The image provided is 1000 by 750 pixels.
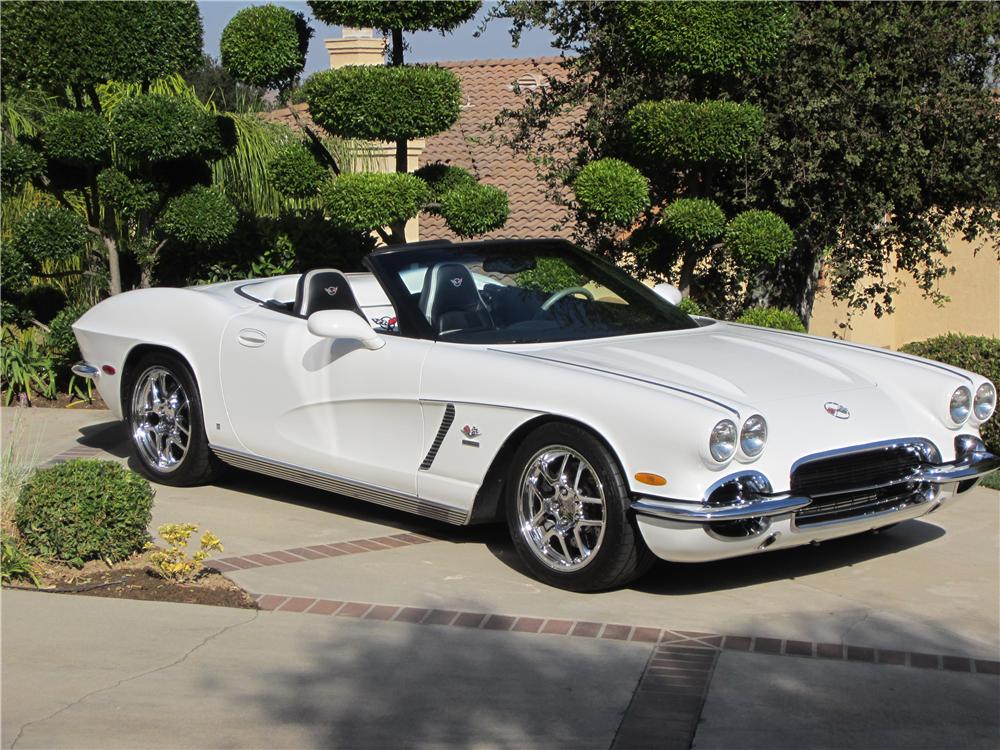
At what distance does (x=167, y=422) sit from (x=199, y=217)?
3.43 metres

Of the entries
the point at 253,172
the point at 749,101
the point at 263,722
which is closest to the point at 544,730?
the point at 263,722

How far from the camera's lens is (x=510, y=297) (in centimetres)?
673

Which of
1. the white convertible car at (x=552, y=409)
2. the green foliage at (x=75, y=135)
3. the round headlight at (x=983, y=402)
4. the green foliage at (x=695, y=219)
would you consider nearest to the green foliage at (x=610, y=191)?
the green foliage at (x=695, y=219)

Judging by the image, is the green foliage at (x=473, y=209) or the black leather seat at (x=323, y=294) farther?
the green foliage at (x=473, y=209)

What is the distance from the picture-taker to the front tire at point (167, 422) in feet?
24.9

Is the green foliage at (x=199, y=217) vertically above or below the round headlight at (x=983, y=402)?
above

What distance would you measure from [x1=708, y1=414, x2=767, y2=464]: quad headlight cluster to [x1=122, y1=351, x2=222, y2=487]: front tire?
342cm

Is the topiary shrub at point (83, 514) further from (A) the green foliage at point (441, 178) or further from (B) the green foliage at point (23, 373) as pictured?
(A) the green foliage at point (441, 178)

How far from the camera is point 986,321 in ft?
59.2

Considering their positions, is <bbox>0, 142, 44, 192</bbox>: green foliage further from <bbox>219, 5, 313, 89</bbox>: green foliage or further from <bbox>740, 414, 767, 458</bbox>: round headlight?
<bbox>740, 414, 767, 458</bbox>: round headlight

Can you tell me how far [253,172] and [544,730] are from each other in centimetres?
1181

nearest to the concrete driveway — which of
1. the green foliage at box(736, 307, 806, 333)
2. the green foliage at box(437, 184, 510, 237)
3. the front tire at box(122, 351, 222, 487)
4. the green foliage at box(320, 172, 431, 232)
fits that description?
the front tire at box(122, 351, 222, 487)

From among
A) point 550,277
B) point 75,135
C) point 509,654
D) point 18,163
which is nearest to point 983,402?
point 550,277

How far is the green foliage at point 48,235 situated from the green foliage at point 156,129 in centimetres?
73
